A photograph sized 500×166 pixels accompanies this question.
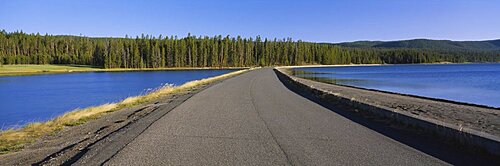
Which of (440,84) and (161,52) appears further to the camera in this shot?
(161,52)

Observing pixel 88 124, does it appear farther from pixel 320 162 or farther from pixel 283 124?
pixel 320 162

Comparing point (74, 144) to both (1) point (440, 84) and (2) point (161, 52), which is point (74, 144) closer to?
(1) point (440, 84)

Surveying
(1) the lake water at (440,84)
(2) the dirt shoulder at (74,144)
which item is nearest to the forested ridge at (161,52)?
(1) the lake water at (440,84)

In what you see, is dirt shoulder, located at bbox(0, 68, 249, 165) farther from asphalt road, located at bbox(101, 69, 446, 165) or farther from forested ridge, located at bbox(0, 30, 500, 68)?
forested ridge, located at bbox(0, 30, 500, 68)

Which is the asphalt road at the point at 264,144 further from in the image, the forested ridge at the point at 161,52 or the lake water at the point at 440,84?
the forested ridge at the point at 161,52

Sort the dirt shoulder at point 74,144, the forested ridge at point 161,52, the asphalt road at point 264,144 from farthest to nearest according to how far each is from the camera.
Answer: the forested ridge at point 161,52 < the dirt shoulder at point 74,144 < the asphalt road at point 264,144

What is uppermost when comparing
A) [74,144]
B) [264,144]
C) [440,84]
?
[264,144]

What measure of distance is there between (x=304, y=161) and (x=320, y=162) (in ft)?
0.83

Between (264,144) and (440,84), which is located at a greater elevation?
(264,144)

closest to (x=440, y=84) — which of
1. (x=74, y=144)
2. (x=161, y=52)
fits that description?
(x=74, y=144)

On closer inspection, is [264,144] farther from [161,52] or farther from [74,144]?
[161,52]

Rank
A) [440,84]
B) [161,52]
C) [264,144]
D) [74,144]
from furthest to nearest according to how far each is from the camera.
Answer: [161,52]
[440,84]
[74,144]
[264,144]

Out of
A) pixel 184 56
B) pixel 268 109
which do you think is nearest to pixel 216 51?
pixel 184 56

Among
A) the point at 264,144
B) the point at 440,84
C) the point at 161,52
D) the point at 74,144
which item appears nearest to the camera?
the point at 264,144
